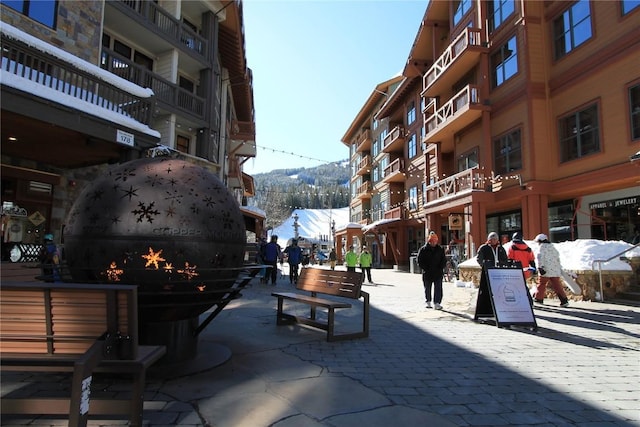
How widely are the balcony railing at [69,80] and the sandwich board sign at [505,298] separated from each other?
9868 millimetres

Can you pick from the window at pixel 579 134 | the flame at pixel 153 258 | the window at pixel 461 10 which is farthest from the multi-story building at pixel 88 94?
the window at pixel 579 134

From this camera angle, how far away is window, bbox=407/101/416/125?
31.3 meters

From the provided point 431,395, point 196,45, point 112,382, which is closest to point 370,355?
point 431,395

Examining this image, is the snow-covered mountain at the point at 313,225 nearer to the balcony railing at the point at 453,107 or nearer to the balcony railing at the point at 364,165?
the balcony railing at the point at 364,165

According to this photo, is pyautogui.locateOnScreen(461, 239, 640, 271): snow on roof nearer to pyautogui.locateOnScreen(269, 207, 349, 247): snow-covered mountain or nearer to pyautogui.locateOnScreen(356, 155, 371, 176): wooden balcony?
pyautogui.locateOnScreen(356, 155, 371, 176): wooden balcony

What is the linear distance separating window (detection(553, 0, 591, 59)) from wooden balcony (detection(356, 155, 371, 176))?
94.7 feet

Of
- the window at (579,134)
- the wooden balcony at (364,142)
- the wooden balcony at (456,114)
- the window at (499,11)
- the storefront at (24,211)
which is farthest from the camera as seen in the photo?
the wooden balcony at (364,142)

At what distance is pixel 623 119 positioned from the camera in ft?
42.9

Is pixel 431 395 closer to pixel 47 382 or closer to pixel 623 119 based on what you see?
pixel 47 382

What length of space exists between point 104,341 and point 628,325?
327 inches

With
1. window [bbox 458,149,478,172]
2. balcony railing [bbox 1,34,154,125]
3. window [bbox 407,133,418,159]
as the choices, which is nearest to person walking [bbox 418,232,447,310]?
balcony railing [bbox 1,34,154,125]

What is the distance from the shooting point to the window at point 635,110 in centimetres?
1270

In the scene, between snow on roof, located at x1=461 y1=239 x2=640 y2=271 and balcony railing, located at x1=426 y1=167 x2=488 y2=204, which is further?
balcony railing, located at x1=426 y1=167 x2=488 y2=204

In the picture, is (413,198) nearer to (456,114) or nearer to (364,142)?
(456,114)
